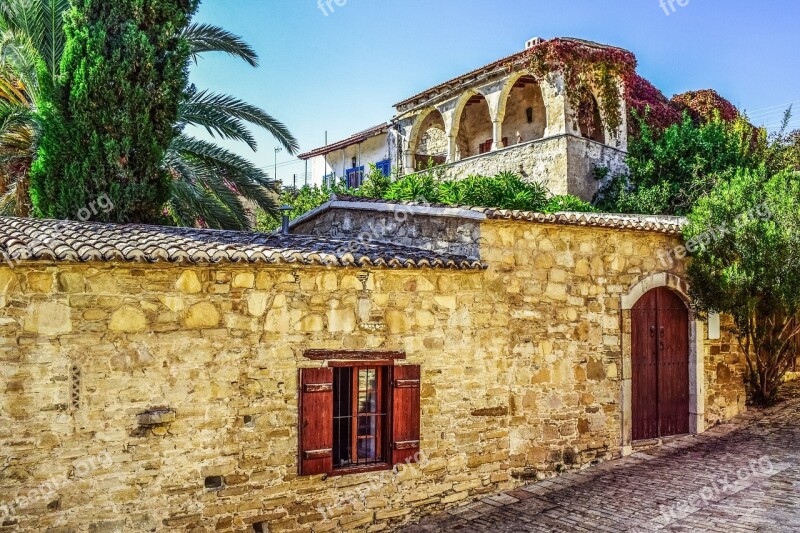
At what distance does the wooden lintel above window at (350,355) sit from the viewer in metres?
6.82

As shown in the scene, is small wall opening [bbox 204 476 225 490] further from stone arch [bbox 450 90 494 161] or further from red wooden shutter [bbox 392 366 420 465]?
stone arch [bbox 450 90 494 161]

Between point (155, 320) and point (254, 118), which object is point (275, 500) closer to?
point (155, 320)

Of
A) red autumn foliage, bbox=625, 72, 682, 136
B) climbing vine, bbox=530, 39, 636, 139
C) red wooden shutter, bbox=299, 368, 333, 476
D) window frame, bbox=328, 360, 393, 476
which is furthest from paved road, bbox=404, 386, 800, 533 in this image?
red autumn foliage, bbox=625, 72, 682, 136

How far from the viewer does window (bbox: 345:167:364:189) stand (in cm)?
2486

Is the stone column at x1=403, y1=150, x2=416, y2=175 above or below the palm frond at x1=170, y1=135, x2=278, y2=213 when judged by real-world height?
above

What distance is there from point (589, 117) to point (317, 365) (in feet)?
42.3

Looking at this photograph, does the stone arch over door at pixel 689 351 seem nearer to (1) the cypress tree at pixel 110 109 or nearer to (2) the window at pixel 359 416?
(2) the window at pixel 359 416

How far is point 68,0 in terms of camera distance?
1102 centimetres

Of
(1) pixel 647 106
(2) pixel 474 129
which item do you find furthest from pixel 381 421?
(2) pixel 474 129

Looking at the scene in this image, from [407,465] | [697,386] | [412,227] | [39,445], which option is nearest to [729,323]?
[697,386]

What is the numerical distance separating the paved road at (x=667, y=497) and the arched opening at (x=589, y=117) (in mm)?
9753

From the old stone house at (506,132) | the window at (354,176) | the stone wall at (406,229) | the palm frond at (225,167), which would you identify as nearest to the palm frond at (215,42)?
the palm frond at (225,167)

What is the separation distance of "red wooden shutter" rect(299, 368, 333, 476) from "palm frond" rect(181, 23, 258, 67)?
7.85 m

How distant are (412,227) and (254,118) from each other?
519cm
